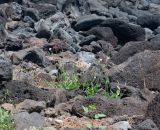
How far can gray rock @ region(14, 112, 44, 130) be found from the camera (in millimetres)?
5777

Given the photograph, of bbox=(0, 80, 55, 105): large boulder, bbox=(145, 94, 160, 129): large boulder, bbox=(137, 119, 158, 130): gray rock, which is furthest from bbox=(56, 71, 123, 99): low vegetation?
bbox=(137, 119, 158, 130): gray rock

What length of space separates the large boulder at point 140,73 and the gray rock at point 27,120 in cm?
263

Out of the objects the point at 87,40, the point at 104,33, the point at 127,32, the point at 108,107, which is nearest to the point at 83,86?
the point at 108,107

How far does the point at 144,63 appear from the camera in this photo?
28.7 ft

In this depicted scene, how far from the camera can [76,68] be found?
33.1ft

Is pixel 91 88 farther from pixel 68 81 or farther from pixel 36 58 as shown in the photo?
pixel 36 58

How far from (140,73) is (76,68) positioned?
1757 millimetres

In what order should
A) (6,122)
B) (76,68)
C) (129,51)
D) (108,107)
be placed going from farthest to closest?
(129,51) < (76,68) < (108,107) < (6,122)

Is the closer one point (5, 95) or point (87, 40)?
point (5, 95)

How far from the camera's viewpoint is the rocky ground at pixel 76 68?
6406 millimetres

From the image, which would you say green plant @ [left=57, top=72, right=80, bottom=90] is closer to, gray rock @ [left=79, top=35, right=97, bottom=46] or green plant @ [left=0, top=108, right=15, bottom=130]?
green plant @ [left=0, top=108, right=15, bottom=130]

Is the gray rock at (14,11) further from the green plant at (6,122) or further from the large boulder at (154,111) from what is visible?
the green plant at (6,122)

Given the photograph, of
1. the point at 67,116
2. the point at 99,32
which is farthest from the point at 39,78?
the point at 99,32

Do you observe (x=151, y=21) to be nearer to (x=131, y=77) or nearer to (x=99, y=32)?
(x=99, y=32)
